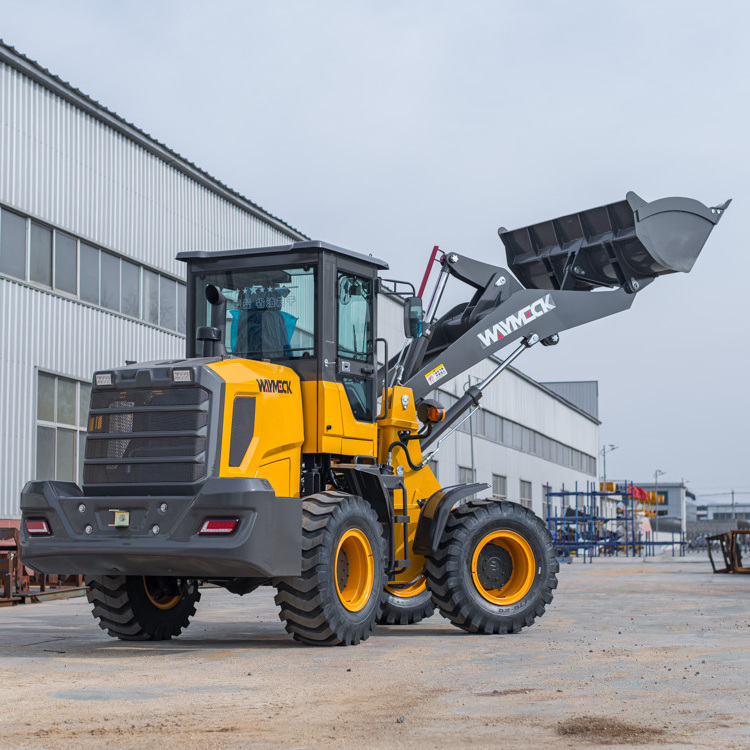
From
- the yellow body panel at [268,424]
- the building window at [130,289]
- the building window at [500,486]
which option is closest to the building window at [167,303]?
the building window at [130,289]

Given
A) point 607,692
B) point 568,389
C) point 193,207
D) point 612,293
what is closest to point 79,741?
point 607,692

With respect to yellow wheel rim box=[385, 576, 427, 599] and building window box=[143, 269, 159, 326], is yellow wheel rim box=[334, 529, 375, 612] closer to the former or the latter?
yellow wheel rim box=[385, 576, 427, 599]

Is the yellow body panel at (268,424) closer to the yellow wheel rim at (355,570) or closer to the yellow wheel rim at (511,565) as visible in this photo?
the yellow wheel rim at (355,570)

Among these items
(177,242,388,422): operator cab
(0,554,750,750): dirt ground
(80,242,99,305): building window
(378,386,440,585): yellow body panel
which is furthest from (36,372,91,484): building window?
(177,242,388,422): operator cab

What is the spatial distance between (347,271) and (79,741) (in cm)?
648

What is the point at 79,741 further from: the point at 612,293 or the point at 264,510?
the point at 612,293

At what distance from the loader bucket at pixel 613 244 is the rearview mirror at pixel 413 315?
378 centimetres

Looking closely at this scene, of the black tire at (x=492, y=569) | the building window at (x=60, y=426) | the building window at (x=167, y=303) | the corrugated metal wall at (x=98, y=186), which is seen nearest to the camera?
the black tire at (x=492, y=569)

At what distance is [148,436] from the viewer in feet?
34.8

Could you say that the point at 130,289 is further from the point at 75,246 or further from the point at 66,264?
the point at 66,264

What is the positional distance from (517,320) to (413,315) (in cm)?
283

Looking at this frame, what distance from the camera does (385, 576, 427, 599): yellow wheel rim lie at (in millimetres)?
13742

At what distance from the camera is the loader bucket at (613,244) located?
569 inches

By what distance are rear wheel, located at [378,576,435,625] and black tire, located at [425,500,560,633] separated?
1076 mm
